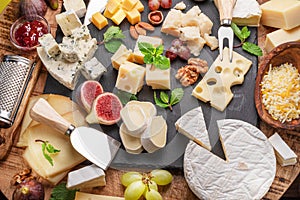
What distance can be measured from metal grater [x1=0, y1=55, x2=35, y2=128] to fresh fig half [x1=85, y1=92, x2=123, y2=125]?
42 centimetres

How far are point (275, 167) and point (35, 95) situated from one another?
4.65ft

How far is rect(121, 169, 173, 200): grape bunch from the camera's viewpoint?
351cm

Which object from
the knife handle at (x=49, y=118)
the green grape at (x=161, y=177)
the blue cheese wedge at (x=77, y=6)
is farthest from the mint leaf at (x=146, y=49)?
the green grape at (x=161, y=177)

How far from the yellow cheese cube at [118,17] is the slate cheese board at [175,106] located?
0.12 feet

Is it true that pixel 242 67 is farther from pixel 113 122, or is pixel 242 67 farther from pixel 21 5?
pixel 21 5

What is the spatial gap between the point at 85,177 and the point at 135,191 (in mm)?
294

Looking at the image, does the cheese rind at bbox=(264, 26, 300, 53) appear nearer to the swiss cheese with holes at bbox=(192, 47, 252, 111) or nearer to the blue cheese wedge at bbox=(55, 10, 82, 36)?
the swiss cheese with holes at bbox=(192, 47, 252, 111)

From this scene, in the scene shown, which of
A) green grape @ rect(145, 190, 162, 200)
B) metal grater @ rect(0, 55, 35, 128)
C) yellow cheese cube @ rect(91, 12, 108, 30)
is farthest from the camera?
yellow cheese cube @ rect(91, 12, 108, 30)

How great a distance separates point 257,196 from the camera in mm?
3541

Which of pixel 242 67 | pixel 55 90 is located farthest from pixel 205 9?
pixel 55 90

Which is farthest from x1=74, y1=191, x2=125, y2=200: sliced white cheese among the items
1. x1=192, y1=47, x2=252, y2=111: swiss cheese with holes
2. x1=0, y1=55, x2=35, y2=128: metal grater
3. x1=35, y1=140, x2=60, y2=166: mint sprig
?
x1=192, y1=47, x2=252, y2=111: swiss cheese with holes

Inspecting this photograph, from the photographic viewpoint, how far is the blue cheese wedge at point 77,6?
13.4 ft

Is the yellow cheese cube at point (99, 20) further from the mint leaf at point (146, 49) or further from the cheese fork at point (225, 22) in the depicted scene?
the cheese fork at point (225, 22)

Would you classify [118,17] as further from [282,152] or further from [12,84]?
[282,152]
